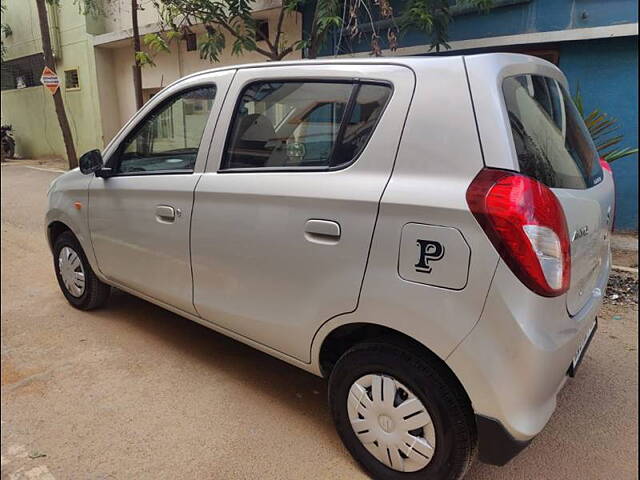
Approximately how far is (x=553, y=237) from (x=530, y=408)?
0.61 metres

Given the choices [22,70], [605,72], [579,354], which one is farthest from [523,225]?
[22,70]

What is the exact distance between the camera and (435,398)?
1.74 m


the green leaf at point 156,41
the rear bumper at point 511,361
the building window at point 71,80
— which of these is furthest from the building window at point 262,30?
the rear bumper at point 511,361

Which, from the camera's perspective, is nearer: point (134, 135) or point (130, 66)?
point (134, 135)

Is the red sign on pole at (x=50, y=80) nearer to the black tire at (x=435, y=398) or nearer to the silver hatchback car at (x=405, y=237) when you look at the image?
the silver hatchback car at (x=405, y=237)

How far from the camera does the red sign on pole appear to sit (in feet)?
13.4

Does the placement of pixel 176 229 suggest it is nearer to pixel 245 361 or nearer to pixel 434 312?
pixel 245 361

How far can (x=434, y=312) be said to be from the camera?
166 cm

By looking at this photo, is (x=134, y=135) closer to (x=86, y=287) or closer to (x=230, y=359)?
(x=86, y=287)

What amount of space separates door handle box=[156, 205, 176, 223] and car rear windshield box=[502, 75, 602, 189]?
5.98 feet

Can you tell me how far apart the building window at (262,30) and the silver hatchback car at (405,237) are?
14.3ft

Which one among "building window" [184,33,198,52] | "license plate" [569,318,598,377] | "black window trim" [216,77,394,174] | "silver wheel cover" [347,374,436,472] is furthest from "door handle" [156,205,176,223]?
"building window" [184,33,198,52]

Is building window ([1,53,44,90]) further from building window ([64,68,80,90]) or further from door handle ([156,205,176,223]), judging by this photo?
door handle ([156,205,176,223])

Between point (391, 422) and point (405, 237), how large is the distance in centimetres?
77
